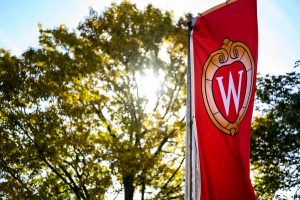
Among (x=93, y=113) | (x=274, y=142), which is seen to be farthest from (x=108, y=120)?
(x=274, y=142)

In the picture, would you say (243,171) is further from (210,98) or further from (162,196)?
(162,196)

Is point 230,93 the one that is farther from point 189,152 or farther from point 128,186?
point 128,186

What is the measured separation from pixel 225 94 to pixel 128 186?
7558mm

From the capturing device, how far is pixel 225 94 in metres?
5.13

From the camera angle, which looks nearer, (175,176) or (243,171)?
(243,171)

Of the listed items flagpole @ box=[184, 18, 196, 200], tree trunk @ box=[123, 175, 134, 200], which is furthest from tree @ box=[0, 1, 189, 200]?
flagpole @ box=[184, 18, 196, 200]

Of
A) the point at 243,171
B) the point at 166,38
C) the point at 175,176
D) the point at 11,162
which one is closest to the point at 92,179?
the point at 11,162

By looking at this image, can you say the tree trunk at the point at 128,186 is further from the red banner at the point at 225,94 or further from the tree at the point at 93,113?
the red banner at the point at 225,94

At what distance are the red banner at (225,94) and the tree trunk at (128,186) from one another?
21.6 ft

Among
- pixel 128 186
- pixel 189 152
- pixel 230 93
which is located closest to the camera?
pixel 230 93

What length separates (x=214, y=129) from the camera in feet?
16.6

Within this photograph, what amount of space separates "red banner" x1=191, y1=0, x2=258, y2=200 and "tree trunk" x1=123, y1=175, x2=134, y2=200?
21.6ft

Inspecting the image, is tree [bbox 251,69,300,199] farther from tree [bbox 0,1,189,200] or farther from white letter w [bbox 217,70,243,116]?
white letter w [bbox 217,70,243,116]

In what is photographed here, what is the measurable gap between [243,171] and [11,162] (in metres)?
8.44
